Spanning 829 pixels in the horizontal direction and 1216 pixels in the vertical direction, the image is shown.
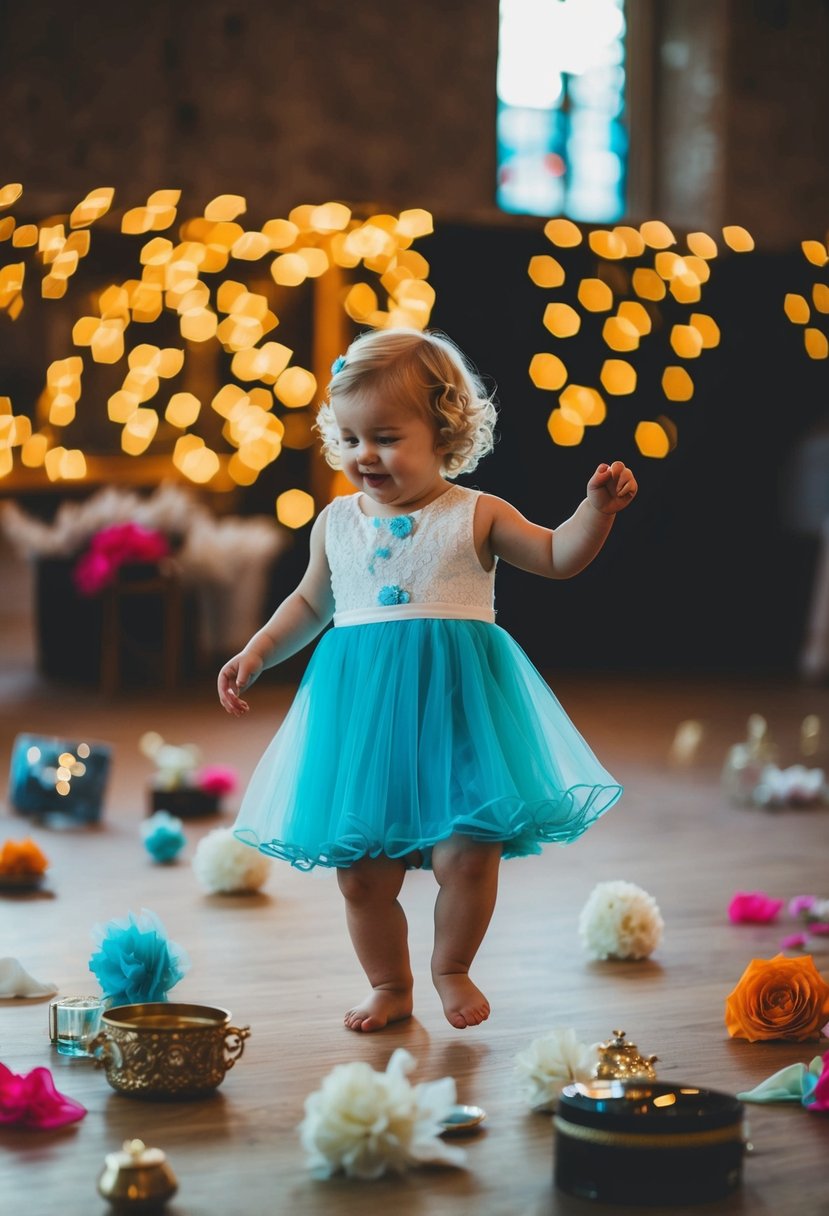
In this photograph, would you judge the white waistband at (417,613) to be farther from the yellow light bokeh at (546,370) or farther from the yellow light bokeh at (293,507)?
the yellow light bokeh at (546,370)

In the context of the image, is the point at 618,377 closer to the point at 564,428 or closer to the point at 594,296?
the point at 564,428

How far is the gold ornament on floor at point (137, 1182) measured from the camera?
4.71 ft

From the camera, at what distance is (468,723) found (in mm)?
2186

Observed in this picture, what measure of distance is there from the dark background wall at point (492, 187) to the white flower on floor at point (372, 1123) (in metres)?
6.78

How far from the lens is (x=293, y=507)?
855 centimetres

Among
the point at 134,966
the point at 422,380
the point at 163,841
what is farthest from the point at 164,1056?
the point at 163,841

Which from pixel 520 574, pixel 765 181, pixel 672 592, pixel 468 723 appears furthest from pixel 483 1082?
pixel 765 181

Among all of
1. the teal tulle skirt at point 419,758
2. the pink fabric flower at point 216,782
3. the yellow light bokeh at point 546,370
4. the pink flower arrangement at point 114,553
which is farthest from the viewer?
the yellow light bokeh at point 546,370

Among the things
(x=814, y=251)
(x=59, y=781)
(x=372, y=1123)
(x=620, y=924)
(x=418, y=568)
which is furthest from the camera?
(x=59, y=781)

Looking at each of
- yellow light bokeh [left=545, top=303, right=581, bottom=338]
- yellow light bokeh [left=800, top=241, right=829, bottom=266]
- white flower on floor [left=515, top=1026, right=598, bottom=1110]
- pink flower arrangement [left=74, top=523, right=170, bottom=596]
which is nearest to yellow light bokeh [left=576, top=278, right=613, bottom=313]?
yellow light bokeh [left=545, top=303, right=581, bottom=338]

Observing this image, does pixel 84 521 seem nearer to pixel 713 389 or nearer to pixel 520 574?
pixel 520 574

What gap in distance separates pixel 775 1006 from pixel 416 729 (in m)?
0.64

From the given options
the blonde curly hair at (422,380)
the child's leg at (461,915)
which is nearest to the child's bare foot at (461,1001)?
the child's leg at (461,915)

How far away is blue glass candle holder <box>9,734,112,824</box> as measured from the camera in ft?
13.1
